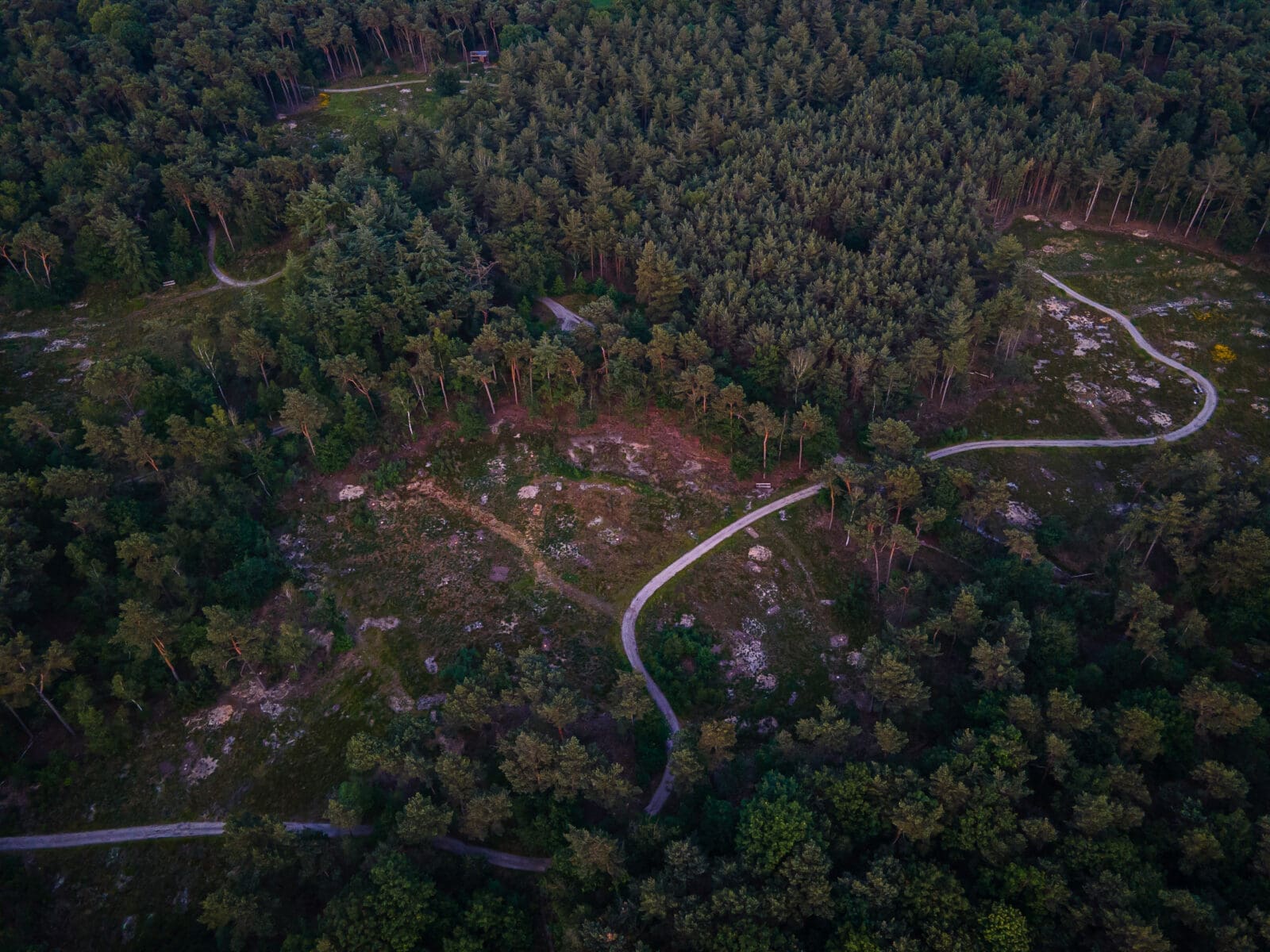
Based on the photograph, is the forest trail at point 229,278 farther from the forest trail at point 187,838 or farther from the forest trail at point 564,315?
the forest trail at point 187,838

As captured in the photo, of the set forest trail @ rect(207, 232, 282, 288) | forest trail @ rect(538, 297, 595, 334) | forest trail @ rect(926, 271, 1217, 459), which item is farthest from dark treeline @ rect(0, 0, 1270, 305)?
forest trail @ rect(926, 271, 1217, 459)

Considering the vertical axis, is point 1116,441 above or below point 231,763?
above

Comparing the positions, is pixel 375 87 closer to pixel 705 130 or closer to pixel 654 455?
pixel 705 130

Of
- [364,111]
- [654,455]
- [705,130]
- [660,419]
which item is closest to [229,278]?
[364,111]

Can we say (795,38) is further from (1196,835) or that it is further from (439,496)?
(1196,835)

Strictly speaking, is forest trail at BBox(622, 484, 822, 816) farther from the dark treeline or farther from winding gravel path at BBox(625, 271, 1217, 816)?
the dark treeline

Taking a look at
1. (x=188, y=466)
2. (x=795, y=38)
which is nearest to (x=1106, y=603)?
(x=188, y=466)
